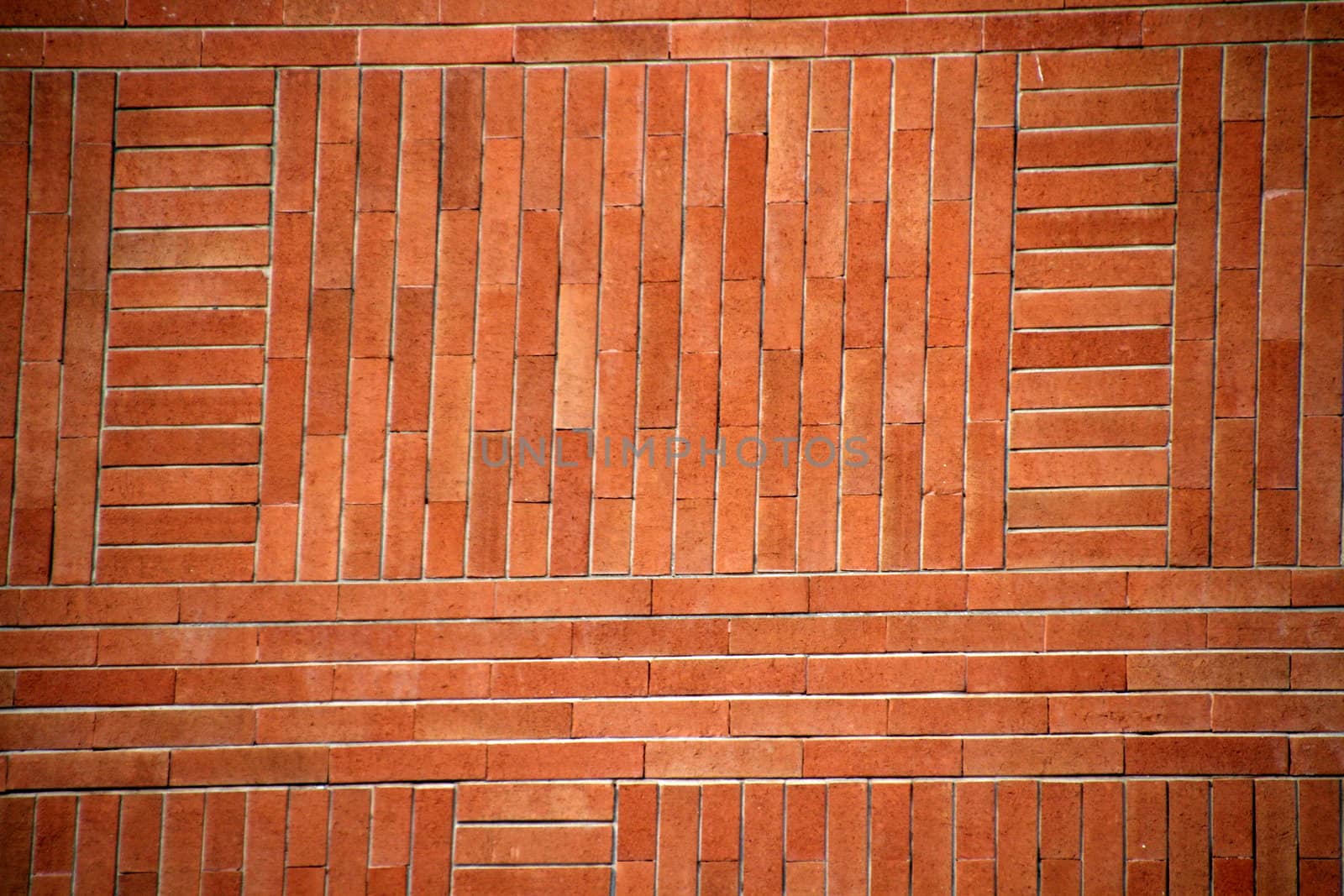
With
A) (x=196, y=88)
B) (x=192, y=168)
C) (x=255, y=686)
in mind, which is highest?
(x=196, y=88)

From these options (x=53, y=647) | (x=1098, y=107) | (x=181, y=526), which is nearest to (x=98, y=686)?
(x=53, y=647)

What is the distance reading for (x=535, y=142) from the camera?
3.91 m

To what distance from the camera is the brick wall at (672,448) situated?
3.75 m

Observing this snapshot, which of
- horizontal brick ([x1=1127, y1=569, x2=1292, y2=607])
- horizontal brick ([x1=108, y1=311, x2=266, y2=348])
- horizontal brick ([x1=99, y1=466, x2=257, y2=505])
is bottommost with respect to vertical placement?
horizontal brick ([x1=1127, y1=569, x2=1292, y2=607])

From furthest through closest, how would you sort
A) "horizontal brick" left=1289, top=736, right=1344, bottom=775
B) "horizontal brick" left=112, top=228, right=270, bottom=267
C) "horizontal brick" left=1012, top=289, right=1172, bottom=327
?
"horizontal brick" left=112, top=228, right=270, bottom=267, "horizontal brick" left=1012, top=289, right=1172, bottom=327, "horizontal brick" left=1289, top=736, right=1344, bottom=775

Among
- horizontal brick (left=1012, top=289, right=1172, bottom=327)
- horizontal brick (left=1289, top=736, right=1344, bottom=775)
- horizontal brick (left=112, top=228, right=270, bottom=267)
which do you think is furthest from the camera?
horizontal brick (left=112, top=228, right=270, bottom=267)

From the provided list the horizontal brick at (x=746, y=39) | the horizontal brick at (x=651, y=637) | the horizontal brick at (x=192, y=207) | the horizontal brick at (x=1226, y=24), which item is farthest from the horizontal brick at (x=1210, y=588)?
the horizontal brick at (x=192, y=207)

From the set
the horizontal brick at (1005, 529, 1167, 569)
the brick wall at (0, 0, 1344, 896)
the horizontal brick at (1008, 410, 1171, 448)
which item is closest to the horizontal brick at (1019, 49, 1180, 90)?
the brick wall at (0, 0, 1344, 896)

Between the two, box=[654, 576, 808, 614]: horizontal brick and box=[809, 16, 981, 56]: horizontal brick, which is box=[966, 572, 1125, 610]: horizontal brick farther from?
box=[809, 16, 981, 56]: horizontal brick

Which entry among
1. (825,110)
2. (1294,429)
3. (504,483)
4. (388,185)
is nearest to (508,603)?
(504,483)

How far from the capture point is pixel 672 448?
3.85 metres

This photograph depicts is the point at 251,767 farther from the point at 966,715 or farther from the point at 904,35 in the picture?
the point at 904,35

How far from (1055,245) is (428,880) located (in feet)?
8.97

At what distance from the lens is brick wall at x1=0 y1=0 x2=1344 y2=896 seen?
3746 millimetres
